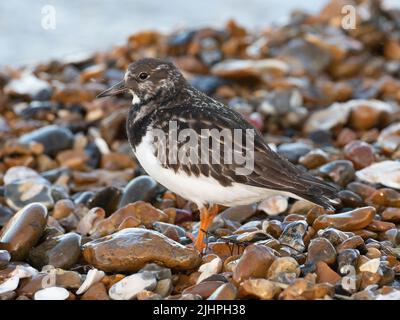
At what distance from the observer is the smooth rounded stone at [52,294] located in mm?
3461

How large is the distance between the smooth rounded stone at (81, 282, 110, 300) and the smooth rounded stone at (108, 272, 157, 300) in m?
0.03

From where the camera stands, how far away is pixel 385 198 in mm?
4629

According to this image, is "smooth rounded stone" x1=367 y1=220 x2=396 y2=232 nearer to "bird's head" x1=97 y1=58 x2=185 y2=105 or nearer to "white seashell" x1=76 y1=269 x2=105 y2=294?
"bird's head" x1=97 y1=58 x2=185 y2=105

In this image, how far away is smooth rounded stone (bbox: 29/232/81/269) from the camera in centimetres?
381

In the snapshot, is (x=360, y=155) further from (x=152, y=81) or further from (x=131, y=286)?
(x=131, y=286)

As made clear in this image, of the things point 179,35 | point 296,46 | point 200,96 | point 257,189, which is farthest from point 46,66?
point 257,189

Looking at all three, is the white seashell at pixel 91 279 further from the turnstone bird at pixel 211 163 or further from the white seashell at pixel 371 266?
the white seashell at pixel 371 266

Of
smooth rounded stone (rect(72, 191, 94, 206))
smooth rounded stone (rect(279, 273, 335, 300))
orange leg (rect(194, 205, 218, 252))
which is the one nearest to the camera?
smooth rounded stone (rect(279, 273, 335, 300))

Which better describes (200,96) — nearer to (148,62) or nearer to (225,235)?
(148,62)

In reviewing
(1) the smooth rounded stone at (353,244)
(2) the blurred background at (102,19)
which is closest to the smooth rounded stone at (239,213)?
(1) the smooth rounded stone at (353,244)

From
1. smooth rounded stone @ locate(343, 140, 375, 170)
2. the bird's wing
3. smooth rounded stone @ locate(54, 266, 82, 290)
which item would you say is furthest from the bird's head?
smooth rounded stone @ locate(343, 140, 375, 170)

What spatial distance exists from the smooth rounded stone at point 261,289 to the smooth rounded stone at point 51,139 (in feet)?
10.6

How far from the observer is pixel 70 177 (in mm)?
5742

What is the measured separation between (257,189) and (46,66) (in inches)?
197
